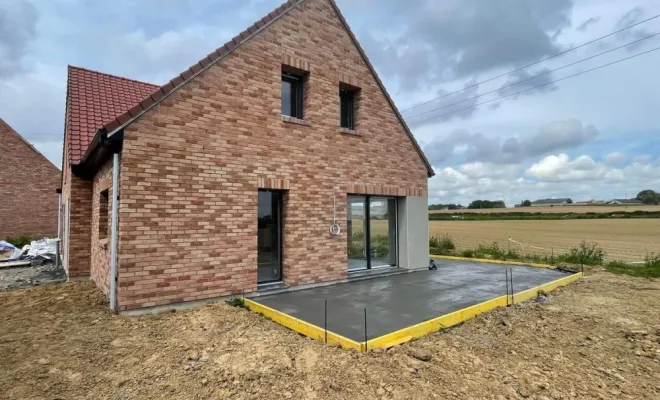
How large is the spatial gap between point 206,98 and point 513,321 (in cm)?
679

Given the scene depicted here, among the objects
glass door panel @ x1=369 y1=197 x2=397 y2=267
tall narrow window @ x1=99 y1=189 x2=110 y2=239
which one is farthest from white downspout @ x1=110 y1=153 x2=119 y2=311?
glass door panel @ x1=369 y1=197 x2=397 y2=267

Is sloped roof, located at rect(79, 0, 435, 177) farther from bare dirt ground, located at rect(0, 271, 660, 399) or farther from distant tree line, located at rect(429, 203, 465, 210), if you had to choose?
distant tree line, located at rect(429, 203, 465, 210)

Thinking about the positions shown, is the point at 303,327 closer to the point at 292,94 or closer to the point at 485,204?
the point at 292,94

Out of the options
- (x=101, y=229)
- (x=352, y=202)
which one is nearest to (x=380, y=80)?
(x=352, y=202)

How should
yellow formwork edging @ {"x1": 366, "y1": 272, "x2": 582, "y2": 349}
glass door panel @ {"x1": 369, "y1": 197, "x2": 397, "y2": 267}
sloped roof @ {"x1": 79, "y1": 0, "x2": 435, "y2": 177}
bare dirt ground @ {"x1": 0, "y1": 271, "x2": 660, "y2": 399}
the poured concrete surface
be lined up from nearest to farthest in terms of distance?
1. bare dirt ground @ {"x1": 0, "y1": 271, "x2": 660, "y2": 399}
2. yellow formwork edging @ {"x1": 366, "y1": 272, "x2": 582, "y2": 349}
3. the poured concrete surface
4. sloped roof @ {"x1": 79, "y1": 0, "x2": 435, "y2": 177}
5. glass door panel @ {"x1": 369, "y1": 197, "x2": 397, "y2": 267}

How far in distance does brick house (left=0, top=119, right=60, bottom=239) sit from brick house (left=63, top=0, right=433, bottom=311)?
45.8ft

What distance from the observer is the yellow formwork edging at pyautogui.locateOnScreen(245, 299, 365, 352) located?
4.44 metres

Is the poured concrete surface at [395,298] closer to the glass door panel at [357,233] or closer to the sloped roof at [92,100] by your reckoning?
the glass door panel at [357,233]

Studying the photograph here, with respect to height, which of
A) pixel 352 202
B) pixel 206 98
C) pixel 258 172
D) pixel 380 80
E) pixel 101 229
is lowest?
pixel 101 229

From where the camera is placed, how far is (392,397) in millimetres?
3445

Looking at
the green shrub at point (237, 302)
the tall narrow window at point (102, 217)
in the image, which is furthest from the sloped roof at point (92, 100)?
the green shrub at point (237, 302)

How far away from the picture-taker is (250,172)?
23.4 ft

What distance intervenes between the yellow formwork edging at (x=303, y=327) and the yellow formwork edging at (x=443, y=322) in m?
0.26

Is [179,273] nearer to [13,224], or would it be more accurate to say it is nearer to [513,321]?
[513,321]
